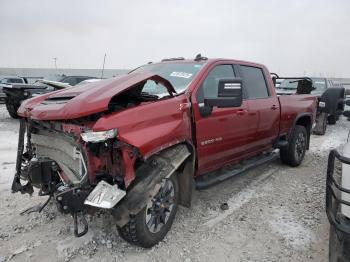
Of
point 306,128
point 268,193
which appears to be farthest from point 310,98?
point 268,193

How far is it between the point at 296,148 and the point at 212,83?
3059 millimetres

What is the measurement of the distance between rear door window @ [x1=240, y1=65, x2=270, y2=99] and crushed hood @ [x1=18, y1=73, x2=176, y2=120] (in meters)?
1.75

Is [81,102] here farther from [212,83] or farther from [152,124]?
[212,83]

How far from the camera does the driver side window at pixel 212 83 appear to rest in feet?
12.8

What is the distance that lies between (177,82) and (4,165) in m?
3.96

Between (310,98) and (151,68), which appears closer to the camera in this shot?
(151,68)

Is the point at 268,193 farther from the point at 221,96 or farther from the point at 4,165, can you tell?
the point at 4,165

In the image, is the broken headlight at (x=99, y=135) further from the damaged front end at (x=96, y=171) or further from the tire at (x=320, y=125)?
the tire at (x=320, y=125)

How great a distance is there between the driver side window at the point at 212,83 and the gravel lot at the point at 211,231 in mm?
A: 1485

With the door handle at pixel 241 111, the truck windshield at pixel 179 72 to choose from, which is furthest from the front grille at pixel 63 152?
the door handle at pixel 241 111

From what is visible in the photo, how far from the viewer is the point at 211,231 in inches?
150

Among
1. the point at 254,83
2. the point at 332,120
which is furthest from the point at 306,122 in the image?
the point at 332,120

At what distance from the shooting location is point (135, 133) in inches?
117

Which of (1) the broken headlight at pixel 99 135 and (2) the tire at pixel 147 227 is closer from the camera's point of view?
(1) the broken headlight at pixel 99 135
